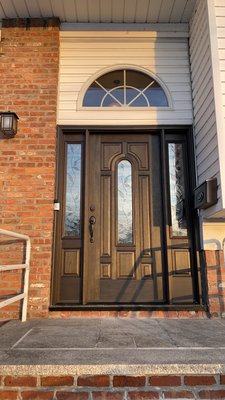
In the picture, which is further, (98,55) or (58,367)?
(98,55)

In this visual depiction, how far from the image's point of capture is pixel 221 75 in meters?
2.93

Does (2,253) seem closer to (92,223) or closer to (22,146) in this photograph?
(92,223)

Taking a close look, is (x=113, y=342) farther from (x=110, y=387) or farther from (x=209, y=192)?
(x=209, y=192)

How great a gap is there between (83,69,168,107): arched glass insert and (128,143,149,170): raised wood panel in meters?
0.51

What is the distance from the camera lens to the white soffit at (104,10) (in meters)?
3.47

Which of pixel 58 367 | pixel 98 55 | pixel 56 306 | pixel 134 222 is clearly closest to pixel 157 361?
pixel 58 367

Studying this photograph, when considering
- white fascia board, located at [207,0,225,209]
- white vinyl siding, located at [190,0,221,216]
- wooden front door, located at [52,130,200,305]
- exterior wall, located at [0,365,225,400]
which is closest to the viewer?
exterior wall, located at [0,365,225,400]

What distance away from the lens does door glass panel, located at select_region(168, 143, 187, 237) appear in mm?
3426

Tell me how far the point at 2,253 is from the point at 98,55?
8.91 feet

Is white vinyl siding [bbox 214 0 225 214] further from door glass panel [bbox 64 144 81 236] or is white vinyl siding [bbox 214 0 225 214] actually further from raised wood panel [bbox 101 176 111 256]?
door glass panel [bbox 64 144 81 236]

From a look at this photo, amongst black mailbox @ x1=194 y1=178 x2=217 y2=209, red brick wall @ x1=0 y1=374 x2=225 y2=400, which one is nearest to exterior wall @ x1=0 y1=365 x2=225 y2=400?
red brick wall @ x1=0 y1=374 x2=225 y2=400

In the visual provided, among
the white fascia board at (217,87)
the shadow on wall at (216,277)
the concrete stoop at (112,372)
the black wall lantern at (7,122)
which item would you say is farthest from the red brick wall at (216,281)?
the black wall lantern at (7,122)

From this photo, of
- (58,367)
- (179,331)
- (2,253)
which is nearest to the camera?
(58,367)

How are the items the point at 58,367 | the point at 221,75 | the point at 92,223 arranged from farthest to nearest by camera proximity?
the point at 92,223
the point at 221,75
the point at 58,367
